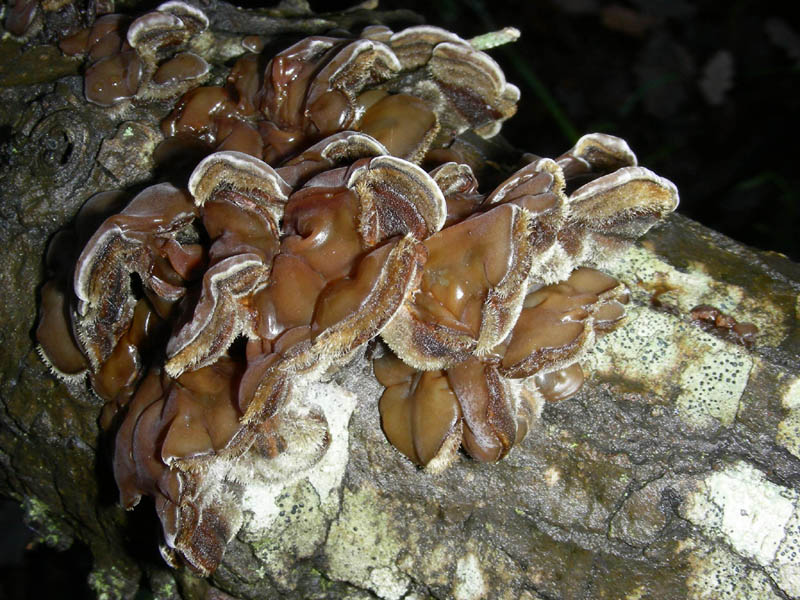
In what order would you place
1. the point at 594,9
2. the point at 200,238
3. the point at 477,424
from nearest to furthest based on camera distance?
the point at 477,424 → the point at 200,238 → the point at 594,9

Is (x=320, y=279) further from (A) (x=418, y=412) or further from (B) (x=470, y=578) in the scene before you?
(B) (x=470, y=578)

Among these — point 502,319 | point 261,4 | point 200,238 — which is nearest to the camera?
point 502,319

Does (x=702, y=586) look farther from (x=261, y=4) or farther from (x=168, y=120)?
(x=261, y=4)

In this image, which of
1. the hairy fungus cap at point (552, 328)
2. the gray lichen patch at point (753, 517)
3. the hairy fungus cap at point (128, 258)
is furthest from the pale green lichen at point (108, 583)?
the gray lichen patch at point (753, 517)

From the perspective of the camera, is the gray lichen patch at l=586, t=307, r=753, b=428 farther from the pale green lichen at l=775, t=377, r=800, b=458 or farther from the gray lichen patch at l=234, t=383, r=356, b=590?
the gray lichen patch at l=234, t=383, r=356, b=590

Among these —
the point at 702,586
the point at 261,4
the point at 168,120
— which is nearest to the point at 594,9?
the point at 261,4

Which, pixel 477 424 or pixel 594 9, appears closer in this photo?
pixel 477 424

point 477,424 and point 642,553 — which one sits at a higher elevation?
point 477,424
